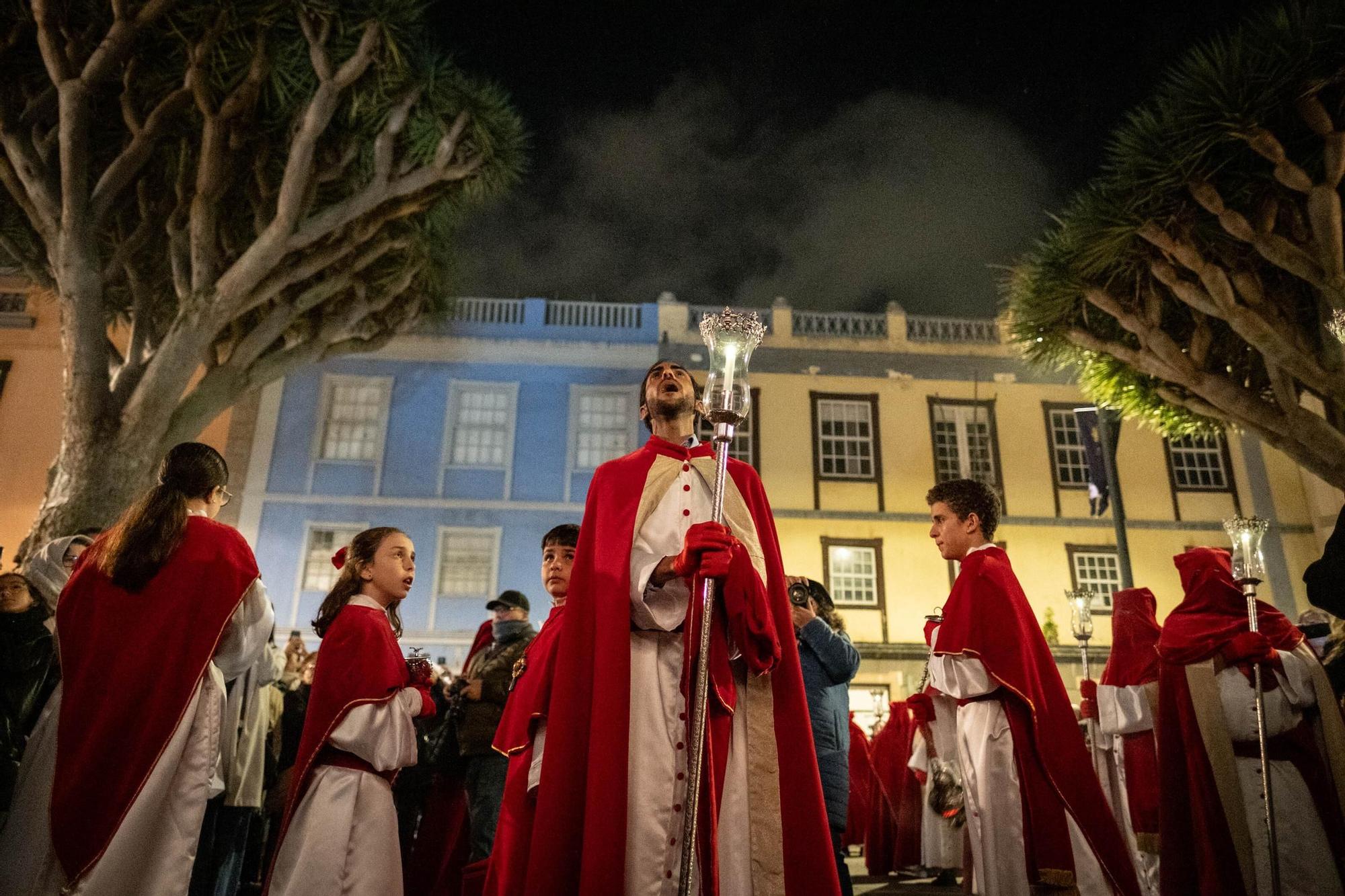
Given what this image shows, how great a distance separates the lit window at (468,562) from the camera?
16.9 metres

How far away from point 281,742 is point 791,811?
410 cm

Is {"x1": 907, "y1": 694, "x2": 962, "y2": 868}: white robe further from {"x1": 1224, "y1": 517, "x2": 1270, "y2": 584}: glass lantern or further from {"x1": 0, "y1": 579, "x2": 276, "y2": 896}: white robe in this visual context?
{"x1": 0, "y1": 579, "x2": 276, "y2": 896}: white robe

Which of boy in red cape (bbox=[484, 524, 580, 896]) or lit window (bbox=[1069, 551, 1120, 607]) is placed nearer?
boy in red cape (bbox=[484, 524, 580, 896])

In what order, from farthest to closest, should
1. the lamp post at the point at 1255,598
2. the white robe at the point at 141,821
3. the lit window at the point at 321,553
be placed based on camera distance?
the lit window at the point at 321,553 → the lamp post at the point at 1255,598 → the white robe at the point at 141,821

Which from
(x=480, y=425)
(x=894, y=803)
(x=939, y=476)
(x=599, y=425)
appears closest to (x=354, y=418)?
(x=480, y=425)

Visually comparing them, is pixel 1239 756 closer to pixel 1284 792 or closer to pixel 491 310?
pixel 1284 792

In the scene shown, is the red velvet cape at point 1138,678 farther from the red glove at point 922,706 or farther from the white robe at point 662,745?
the white robe at point 662,745

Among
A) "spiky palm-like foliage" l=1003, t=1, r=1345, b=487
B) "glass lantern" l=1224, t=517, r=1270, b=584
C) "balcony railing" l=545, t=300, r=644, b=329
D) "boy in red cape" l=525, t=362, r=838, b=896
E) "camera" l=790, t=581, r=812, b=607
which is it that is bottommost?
"boy in red cape" l=525, t=362, r=838, b=896

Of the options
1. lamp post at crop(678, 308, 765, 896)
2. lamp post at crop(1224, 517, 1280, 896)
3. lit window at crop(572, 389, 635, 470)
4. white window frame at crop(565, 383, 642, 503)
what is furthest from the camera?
lit window at crop(572, 389, 635, 470)

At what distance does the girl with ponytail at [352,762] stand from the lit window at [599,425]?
568 inches

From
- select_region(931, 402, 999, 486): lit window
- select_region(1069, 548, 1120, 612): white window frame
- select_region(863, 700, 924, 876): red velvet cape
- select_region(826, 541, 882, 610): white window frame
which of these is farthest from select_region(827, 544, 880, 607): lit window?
select_region(863, 700, 924, 876): red velvet cape

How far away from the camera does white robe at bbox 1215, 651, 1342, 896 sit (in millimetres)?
4234

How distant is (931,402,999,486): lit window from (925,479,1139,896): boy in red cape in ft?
49.2

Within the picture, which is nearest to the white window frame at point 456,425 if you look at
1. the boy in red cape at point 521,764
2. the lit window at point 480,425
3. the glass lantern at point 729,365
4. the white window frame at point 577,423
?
the lit window at point 480,425
